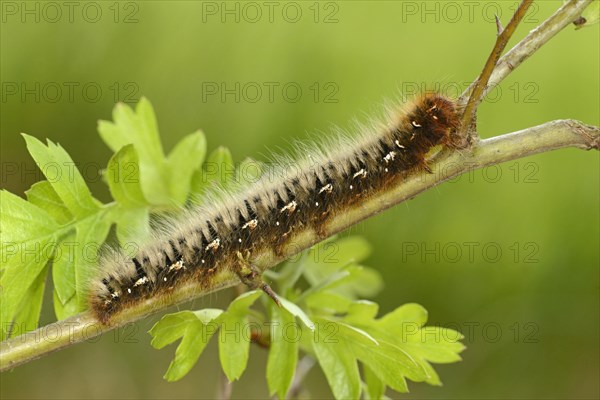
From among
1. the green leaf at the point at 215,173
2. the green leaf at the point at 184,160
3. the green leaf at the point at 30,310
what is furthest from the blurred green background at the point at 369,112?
the green leaf at the point at 30,310

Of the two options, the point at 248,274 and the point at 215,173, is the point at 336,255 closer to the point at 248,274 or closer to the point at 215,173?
the point at 215,173

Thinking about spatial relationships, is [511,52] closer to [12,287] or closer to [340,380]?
[340,380]

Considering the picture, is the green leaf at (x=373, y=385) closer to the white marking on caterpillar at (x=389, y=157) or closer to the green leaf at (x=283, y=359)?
the green leaf at (x=283, y=359)

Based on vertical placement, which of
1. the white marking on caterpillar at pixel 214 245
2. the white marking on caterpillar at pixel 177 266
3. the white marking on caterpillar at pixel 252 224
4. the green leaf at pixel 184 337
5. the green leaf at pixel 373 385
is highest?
the white marking on caterpillar at pixel 252 224

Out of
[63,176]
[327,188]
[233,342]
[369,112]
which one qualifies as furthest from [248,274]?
[369,112]

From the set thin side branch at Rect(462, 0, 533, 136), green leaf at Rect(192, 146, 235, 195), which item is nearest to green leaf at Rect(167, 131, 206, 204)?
green leaf at Rect(192, 146, 235, 195)

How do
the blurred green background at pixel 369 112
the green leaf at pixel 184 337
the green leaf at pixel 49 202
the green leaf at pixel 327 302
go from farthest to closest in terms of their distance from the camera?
the blurred green background at pixel 369 112 < the green leaf at pixel 327 302 < the green leaf at pixel 49 202 < the green leaf at pixel 184 337
